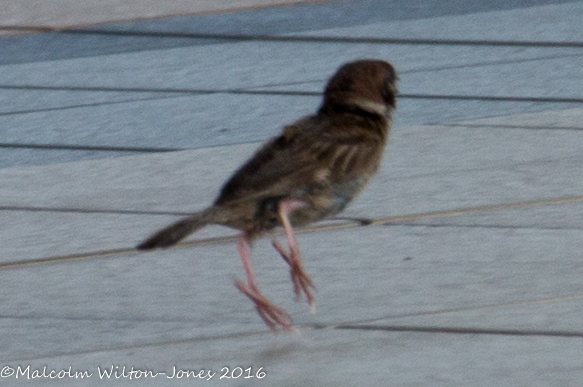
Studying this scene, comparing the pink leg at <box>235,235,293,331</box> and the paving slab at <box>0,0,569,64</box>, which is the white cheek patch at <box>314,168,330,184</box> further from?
the paving slab at <box>0,0,569,64</box>

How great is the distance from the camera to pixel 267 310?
5.09 m

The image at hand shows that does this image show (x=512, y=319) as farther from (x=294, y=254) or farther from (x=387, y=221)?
(x=387, y=221)

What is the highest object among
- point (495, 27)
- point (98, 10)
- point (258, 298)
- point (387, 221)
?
point (258, 298)

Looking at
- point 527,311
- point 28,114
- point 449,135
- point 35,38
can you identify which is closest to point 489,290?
point 527,311

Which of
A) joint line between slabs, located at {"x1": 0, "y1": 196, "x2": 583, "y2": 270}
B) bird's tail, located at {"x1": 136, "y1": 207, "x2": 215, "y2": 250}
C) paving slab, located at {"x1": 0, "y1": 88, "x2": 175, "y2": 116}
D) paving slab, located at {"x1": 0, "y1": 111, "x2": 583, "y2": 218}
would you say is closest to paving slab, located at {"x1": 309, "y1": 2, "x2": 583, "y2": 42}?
paving slab, located at {"x1": 0, "y1": 88, "x2": 175, "y2": 116}

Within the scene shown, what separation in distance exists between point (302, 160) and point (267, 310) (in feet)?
1.69

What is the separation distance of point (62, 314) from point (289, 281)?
34.4 inches

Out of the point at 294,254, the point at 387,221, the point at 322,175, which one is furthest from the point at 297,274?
the point at 387,221

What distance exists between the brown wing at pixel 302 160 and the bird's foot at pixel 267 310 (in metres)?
0.31

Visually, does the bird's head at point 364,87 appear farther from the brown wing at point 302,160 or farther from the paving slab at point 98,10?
the paving slab at point 98,10

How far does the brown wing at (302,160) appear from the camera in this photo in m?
5.02

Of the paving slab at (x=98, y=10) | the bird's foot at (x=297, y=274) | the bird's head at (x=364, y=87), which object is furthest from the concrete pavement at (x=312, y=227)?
the paving slab at (x=98, y=10)

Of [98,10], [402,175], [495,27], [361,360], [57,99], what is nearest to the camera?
[361,360]

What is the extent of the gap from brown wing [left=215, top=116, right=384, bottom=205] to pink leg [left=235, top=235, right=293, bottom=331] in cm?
19
